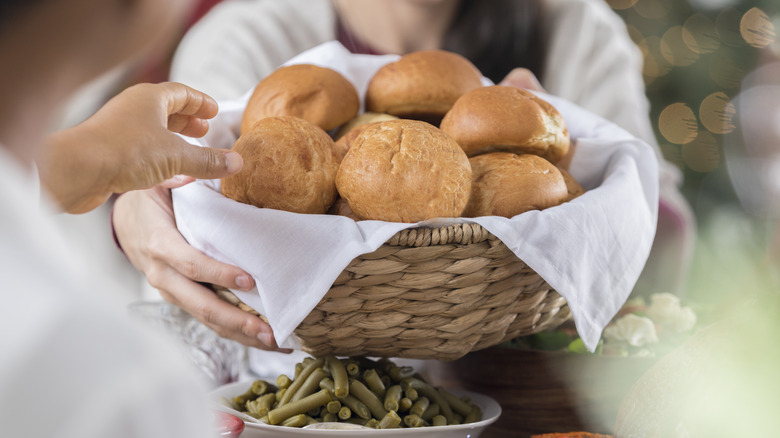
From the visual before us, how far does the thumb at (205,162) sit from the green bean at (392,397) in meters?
0.31

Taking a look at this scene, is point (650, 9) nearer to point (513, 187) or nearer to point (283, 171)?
point (513, 187)

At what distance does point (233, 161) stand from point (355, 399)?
1.00 feet

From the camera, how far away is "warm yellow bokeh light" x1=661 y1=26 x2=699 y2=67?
2.33m

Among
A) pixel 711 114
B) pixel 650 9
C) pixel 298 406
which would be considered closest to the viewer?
pixel 298 406

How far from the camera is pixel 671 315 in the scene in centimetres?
99

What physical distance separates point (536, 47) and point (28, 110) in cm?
188

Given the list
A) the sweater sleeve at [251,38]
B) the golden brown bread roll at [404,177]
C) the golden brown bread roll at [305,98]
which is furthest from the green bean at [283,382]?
the sweater sleeve at [251,38]

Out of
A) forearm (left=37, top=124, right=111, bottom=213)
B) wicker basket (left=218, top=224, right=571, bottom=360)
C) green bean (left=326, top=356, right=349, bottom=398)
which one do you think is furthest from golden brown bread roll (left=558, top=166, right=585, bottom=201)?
forearm (left=37, top=124, right=111, bottom=213)

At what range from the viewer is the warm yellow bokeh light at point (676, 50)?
7.63ft

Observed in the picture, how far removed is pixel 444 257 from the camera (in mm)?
659

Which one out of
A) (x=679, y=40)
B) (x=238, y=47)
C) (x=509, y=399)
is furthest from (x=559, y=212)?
(x=679, y=40)

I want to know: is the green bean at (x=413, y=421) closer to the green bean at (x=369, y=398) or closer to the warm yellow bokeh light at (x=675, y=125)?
the green bean at (x=369, y=398)

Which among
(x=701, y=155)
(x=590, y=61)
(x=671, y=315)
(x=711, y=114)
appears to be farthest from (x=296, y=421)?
(x=701, y=155)

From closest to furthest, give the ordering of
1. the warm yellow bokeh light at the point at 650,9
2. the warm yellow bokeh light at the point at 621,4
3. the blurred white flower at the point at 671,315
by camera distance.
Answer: the blurred white flower at the point at 671,315, the warm yellow bokeh light at the point at 650,9, the warm yellow bokeh light at the point at 621,4
